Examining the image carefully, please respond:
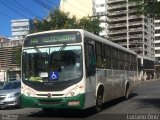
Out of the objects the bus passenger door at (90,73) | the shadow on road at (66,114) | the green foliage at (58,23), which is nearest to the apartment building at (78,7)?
the green foliage at (58,23)

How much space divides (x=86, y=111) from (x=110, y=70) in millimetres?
2492

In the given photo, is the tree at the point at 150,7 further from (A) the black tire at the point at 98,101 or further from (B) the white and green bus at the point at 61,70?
(A) the black tire at the point at 98,101

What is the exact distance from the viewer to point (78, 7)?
126m

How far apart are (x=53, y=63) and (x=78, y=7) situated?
11204cm

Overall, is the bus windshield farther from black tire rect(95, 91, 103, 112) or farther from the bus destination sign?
black tire rect(95, 91, 103, 112)

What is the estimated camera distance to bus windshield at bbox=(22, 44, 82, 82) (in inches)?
587

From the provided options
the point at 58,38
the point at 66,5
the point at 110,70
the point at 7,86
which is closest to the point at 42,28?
the point at 7,86

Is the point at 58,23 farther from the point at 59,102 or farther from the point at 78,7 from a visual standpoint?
the point at 78,7

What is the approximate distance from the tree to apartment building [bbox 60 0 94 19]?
4069 inches

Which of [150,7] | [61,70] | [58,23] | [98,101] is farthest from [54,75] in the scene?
[58,23]

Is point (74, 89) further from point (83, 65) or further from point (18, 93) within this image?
point (18, 93)

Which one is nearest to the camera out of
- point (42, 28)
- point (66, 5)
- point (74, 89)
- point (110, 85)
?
point (74, 89)

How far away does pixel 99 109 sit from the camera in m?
16.8

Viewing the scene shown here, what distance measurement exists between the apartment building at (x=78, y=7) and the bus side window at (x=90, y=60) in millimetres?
103995
